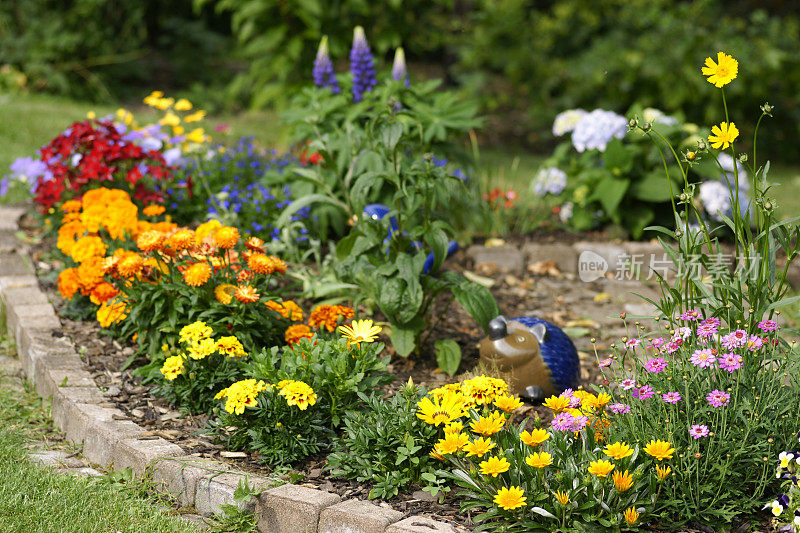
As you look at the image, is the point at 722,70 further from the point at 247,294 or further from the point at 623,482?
the point at 247,294

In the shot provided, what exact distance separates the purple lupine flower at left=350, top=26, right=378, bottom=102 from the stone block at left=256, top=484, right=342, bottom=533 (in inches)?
105

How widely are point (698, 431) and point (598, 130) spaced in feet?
9.13

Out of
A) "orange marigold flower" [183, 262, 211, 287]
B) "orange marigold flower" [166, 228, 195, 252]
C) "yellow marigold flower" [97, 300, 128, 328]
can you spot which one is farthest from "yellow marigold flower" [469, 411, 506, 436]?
"yellow marigold flower" [97, 300, 128, 328]

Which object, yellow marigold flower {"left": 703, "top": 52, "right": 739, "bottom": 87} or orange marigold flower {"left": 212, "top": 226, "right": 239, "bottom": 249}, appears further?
orange marigold flower {"left": 212, "top": 226, "right": 239, "bottom": 249}

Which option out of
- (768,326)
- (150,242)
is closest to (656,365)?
(768,326)

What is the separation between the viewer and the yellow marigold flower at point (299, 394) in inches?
97.6

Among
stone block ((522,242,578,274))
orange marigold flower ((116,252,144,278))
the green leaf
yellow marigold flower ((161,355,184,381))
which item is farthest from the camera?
stone block ((522,242,578,274))

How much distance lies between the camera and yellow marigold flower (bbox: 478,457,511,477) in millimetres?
2119

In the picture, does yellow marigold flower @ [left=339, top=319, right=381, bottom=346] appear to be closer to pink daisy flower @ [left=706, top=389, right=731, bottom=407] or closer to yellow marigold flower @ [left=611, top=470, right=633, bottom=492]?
yellow marigold flower @ [left=611, top=470, right=633, bottom=492]

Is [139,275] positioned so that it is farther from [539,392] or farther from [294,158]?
[294,158]

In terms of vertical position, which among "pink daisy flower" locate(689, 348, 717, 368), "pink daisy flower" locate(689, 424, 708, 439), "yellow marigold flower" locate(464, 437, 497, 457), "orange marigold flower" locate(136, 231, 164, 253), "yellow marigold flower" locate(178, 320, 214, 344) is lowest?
"yellow marigold flower" locate(178, 320, 214, 344)

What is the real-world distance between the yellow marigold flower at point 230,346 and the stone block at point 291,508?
0.56 metres

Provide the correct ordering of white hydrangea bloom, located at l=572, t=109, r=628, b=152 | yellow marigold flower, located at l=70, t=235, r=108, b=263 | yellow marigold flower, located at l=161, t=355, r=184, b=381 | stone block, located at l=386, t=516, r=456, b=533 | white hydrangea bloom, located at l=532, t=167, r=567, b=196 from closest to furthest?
stone block, located at l=386, t=516, r=456, b=533 < yellow marigold flower, located at l=161, t=355, r=184, b=381 < yellow marigold flower, located at l=70, t=235, r=108, b=263 < white hydrangea bloom, located at l=572, t=109, r=628, b=152 < white hydrangea bloom, located at l=532, t=167, r=567, b=196

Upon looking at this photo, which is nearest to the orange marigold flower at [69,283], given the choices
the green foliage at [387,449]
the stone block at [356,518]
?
the green foliage at [387,449]
